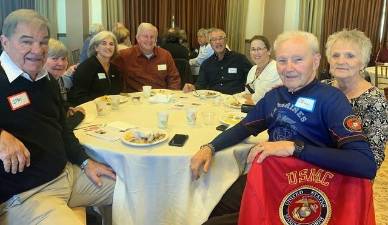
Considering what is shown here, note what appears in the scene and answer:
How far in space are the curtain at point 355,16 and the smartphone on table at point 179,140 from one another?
17.9ft

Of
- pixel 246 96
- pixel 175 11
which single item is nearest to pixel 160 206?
pixel 246 96

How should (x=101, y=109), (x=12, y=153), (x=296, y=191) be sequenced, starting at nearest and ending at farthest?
1. (x=296, y=191)
2. (x=12, y=153)
3. (x=101, y=109)

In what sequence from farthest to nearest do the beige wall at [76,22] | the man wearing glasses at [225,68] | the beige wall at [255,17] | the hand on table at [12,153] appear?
the beige wall at [255,17], the beige wall at [76,22], the man wearing glasses at [225,68], the hand on table at [12,153]

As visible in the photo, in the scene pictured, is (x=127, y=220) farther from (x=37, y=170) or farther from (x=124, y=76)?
(x=124, y=76)

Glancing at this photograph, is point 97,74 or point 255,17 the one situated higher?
point 255,17

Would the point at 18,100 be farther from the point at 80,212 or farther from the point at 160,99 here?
the point at 160,99

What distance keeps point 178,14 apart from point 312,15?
104 inches

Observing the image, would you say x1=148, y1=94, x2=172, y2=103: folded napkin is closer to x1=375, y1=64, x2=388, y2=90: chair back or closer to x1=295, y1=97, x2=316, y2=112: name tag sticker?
x1=295, y1=97, x2=316, y2=112: name tag sticker

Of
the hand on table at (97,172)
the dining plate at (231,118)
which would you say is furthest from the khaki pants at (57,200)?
the dining plate at (231,118)

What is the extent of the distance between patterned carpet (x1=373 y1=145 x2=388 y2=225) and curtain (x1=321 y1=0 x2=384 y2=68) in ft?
12.0

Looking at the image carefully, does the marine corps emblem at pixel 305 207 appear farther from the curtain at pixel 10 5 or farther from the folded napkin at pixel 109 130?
the curtain at pixel 10 5

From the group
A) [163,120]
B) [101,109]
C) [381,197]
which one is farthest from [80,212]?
[381,197]

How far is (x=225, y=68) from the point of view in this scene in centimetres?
411

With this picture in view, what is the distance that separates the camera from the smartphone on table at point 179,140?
1936mm
